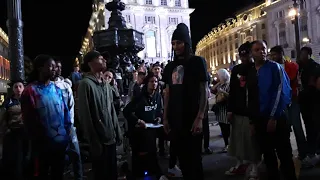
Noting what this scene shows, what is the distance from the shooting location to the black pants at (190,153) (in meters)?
3.86

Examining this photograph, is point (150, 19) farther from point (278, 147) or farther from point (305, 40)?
point (278, 147)

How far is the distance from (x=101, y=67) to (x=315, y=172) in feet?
11.9

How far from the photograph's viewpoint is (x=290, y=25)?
222 feet

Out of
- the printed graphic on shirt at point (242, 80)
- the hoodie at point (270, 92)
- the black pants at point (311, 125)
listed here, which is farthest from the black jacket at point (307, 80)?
the hoodie at point (270, 92)

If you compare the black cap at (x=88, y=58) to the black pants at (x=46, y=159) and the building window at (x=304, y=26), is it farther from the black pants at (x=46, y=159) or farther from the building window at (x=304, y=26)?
the building window at (x=304, y=26)

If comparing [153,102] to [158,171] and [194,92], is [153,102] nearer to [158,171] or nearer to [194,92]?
[158,171]

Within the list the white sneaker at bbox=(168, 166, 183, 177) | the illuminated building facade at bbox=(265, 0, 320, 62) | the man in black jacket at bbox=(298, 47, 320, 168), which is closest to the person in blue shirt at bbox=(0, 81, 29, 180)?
the white sneaker at bbox=(168, 166, 183, 177)

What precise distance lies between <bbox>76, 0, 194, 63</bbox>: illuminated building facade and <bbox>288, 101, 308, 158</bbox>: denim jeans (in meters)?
61.1

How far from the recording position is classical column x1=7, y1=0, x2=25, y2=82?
934 centimetres

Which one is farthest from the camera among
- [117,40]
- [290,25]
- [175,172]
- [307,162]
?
[290,25]

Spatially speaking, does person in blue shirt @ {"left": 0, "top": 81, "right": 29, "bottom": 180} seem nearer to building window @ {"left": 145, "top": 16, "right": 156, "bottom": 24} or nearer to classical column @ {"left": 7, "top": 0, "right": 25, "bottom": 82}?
classical column @ {"left": 7, "top": 0, "right": 25, "bottom": 82}

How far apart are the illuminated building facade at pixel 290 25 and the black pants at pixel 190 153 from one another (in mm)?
57736

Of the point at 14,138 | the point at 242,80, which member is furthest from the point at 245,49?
the point at 14,138

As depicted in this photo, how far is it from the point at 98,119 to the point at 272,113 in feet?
6.74
